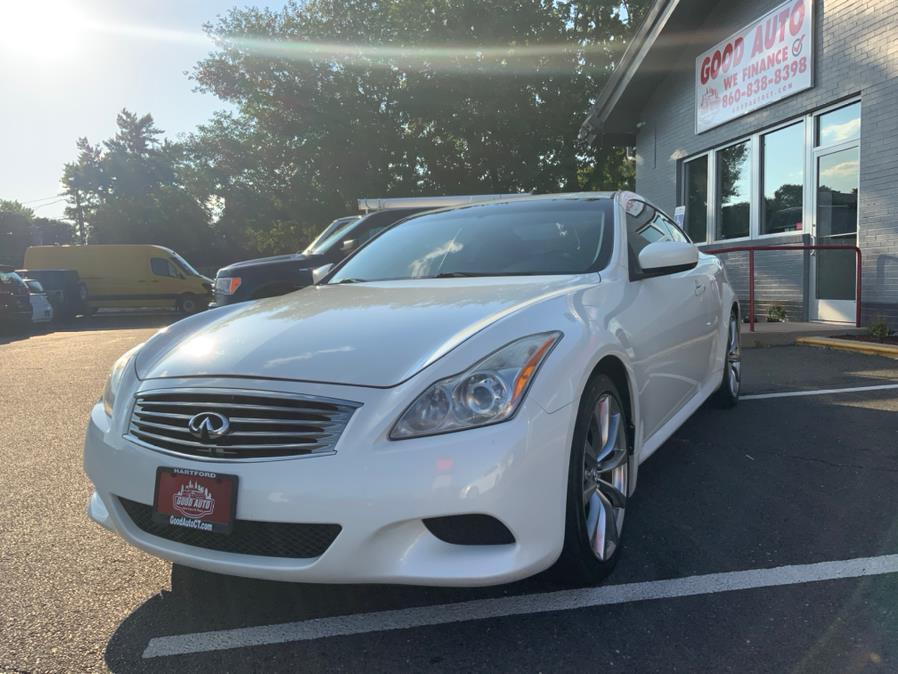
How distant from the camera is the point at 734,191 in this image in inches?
452

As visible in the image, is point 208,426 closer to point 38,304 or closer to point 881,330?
point 881,330

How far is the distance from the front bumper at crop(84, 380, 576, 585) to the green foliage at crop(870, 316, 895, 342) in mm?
7379

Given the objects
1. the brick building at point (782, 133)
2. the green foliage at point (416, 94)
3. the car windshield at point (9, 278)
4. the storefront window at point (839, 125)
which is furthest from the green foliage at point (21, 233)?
the storefront window at point (839, 125)

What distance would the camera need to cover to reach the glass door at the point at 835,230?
8.98 meters

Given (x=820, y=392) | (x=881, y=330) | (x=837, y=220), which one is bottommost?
(x=820, y=392)

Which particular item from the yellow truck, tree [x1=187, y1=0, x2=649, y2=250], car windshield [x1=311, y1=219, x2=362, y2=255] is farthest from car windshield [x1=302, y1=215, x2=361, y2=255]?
tree [x1=187, y1=0, x2=649, y2=250]

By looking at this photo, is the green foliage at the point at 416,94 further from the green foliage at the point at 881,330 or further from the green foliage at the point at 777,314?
the green foliage at the point at 881,330

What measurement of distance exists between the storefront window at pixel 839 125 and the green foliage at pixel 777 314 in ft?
7.61

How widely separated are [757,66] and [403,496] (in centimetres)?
1083

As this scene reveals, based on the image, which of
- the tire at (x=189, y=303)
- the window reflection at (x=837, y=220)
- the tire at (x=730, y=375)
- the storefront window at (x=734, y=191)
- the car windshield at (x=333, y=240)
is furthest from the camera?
the tire at (x=189, y=303)

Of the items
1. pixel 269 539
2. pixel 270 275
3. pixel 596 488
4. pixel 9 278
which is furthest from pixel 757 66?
pixel 9 278

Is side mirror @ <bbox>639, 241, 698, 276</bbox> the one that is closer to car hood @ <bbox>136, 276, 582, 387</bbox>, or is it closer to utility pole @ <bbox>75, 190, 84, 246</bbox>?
car hood @ <bbox>136, 276, 582, 387</bbox>

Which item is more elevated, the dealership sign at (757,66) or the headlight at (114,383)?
the dealership sign at (757,66)

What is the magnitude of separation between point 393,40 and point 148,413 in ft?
77.5
